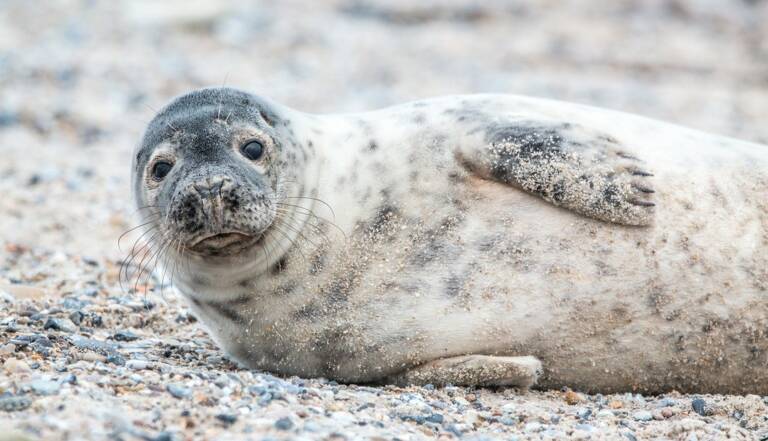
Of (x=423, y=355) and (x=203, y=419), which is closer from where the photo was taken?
(x=203, y=419)

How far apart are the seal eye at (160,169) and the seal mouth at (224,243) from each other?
331mm

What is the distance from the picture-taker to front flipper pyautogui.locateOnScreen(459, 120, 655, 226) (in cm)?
380

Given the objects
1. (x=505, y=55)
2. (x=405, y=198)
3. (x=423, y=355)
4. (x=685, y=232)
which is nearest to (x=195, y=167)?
(x=405, y=198)

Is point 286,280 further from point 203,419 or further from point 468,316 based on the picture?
point 203,419

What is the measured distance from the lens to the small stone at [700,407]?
3684 mm

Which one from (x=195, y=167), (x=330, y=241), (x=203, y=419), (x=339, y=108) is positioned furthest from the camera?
(x=339, y=108)

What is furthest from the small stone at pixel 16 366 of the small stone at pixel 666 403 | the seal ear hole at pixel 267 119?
the small stone at pixel 666 403

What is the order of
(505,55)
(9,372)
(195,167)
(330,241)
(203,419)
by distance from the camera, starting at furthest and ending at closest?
(505,55)
(330,241)
(195,167)
(9,372)
(203,419)

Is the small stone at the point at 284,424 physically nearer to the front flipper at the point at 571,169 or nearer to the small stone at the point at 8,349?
the small stone at the point at 8,349

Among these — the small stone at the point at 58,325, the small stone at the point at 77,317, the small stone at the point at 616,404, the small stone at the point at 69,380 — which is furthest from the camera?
the small stone at the point at 77,317

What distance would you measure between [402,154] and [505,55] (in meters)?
7.44

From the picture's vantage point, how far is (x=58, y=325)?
4176 mm

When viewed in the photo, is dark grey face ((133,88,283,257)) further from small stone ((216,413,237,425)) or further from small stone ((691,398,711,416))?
small stone ((691,398,711,416))

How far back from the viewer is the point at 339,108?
9.52 meters
